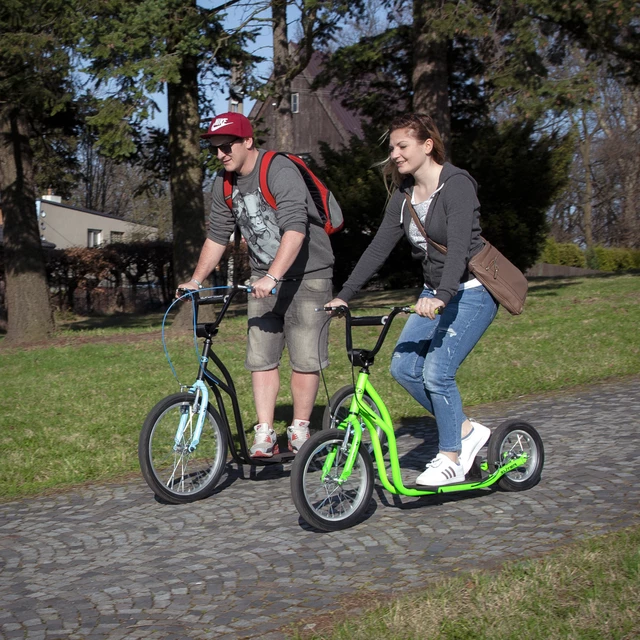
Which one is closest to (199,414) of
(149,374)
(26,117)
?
(149,374)

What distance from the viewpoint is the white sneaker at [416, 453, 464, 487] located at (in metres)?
5.06

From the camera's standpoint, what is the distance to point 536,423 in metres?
7.32

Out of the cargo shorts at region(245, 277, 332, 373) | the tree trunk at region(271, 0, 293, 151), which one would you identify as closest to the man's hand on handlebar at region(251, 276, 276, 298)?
the cargo shorts at region(245, 277, 332, 373)

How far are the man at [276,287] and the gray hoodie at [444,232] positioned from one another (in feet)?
1.79

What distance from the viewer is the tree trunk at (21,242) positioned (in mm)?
15359

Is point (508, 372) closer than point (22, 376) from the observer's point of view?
Yes

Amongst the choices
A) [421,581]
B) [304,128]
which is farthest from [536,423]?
[304,128]

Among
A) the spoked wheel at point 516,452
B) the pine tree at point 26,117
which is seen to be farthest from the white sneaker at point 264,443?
the pine tree at point 26,117

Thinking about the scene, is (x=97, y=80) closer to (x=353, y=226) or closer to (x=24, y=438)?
(x=24, y=438)

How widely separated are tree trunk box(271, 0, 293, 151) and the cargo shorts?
10.8 m

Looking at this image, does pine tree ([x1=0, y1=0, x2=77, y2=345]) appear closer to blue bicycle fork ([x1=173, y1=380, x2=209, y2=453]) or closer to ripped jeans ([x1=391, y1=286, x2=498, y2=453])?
blue bicycle fork ([x1=173, y1=380, x2=209, y2=453])

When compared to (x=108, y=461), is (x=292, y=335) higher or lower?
higher

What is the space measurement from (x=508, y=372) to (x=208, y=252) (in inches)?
179

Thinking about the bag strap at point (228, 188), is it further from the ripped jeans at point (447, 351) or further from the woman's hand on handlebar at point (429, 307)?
the woman's hand on handlebar at point (429, 307)
